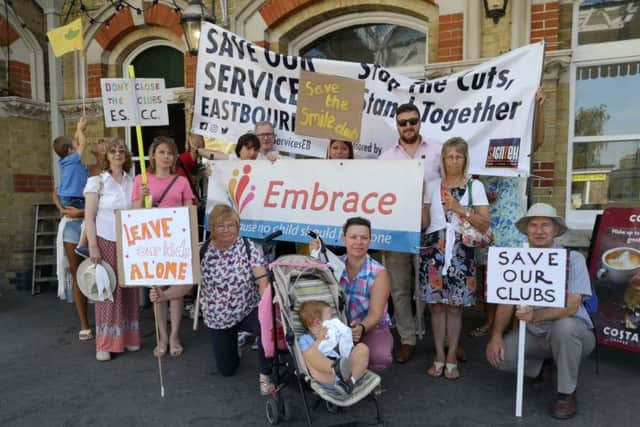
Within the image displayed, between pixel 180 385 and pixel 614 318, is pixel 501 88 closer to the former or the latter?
pixel 614 318

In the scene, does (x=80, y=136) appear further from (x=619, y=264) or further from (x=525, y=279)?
(x=619, y=264)

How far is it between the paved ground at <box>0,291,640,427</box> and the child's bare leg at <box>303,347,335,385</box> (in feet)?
1.33

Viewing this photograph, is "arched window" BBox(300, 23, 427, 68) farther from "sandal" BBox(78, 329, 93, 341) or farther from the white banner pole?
"sandal" BBox(78, 329, 93, 341)

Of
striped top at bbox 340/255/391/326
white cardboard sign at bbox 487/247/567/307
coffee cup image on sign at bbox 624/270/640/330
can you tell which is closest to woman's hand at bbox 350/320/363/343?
striped top at bbox 340/255/391/326

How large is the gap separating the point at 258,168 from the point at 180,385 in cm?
206

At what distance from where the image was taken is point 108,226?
14.4 ft

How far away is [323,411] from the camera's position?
3.38m

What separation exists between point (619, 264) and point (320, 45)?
15.2 feet

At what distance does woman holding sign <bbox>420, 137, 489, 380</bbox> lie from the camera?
367cm

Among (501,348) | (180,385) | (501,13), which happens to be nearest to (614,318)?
(501,348)

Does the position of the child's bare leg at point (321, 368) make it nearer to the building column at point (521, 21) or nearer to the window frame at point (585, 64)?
the window frame at point (585, 64)

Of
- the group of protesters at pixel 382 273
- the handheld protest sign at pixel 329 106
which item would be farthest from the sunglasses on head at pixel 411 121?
the handheld protest sign at pixel 329 106

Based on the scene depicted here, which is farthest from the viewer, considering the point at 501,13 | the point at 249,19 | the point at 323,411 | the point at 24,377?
the point at 249,19

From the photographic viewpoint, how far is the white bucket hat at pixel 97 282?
14.0 feet
